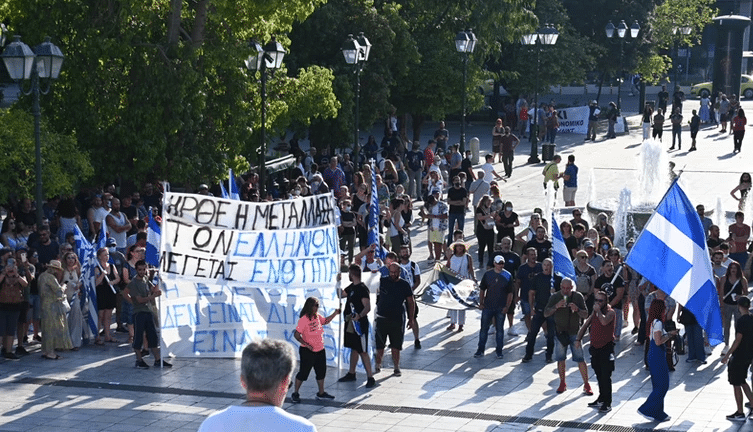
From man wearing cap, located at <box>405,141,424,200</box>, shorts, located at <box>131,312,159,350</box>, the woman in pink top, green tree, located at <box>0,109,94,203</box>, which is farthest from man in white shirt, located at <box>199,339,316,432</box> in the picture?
man wearing cap, located at <box>405,141,424,200</box>

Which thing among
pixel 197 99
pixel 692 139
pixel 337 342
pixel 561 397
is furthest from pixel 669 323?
pixel 692 139

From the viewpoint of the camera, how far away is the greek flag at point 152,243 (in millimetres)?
17047

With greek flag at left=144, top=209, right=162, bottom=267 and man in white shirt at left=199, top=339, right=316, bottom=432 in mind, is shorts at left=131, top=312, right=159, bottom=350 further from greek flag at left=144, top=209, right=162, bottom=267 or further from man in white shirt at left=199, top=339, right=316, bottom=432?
man in white shirt at left=199, top=339, right=316, bottom=432

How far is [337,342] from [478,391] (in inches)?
73.2

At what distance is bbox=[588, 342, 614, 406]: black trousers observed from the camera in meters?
13.9

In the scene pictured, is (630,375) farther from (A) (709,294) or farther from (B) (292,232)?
(B) (292,232)

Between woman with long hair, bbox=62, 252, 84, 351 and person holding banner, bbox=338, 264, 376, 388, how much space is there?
12.8 feet

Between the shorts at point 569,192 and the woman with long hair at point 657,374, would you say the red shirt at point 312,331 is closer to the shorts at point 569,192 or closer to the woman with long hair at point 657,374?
the woman with long hair at point 657,374

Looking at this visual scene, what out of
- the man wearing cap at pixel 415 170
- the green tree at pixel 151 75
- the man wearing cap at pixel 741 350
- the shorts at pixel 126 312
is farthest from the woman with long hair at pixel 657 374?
the man wearing cap at pixel 415 170

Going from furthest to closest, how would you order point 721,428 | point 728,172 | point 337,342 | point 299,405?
1. point 728,172
2. point 337,342
3. point 299,405
4. point 721,428

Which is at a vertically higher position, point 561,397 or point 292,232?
point 292,232

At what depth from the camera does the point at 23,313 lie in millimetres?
16531

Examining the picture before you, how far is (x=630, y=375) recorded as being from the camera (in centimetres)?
1567

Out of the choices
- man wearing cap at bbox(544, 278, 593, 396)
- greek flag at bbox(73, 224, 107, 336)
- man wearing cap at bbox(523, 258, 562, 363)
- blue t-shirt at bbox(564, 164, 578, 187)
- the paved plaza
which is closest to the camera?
the paved plaza
